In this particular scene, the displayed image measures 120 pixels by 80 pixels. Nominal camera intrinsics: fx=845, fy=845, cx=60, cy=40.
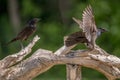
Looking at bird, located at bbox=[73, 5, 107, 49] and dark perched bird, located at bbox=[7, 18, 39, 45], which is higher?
dark perched bird, located at bbox=[7, 18, 39, 45]

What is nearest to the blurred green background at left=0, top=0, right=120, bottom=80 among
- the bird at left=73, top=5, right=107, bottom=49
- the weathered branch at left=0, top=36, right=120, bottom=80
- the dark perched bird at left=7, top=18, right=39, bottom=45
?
the dark perched bird at left=7, top=18, right=39, bottom=45

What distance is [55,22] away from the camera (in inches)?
502

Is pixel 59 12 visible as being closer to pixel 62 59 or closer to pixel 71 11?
pixel 71 11

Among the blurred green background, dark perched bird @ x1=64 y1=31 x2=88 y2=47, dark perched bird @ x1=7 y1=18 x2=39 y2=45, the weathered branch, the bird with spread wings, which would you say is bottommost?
the weathered branch

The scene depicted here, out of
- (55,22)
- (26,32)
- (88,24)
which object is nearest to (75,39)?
(88,24)

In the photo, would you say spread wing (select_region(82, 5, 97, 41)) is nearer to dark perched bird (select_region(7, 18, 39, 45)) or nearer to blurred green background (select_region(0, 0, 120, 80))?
dark perched bird (select_region(7, 18, 39, 45))

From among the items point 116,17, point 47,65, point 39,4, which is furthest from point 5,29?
point 47,65

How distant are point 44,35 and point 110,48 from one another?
173cm

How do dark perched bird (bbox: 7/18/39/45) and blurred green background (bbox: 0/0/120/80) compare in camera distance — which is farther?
blurred green background (bbox: 0/0/120/80)

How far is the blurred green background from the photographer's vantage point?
1041cm

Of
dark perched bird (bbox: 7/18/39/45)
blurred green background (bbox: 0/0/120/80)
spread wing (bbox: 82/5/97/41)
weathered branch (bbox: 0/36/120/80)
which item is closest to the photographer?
spread wing (bbox: 82/5/97/41)

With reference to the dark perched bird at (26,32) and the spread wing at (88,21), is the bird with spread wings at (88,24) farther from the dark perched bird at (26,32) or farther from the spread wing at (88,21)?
the dark perched bird at (26,32)

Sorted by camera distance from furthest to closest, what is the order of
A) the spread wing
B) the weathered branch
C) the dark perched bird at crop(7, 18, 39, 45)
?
the dark perched bird at crop(7, 18, 39, 45) < the weathered branch < the spread wing

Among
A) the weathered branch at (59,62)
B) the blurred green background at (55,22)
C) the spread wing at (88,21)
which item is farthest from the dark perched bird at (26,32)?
the blurred green background at (55,22)
